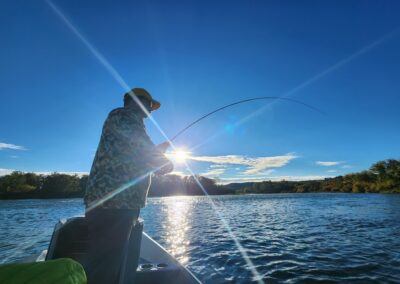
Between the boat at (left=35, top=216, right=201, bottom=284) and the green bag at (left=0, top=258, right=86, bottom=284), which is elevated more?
the green bag at (left=0, top=258, right=86, bottom=284)

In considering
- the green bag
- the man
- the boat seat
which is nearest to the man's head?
the man

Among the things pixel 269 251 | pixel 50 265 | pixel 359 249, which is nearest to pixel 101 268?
pixel 50 265

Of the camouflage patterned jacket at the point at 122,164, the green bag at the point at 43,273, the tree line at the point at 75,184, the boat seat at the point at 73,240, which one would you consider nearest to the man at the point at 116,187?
the camouflage patterned jacket at the point at 122,164

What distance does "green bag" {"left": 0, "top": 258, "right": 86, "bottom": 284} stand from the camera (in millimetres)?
916

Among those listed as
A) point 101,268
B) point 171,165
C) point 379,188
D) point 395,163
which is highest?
point 395,163

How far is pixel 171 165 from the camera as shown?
380cm

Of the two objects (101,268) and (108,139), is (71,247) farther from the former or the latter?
(108,139)

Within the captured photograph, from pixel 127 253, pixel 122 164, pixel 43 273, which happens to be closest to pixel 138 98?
pixel 122 164

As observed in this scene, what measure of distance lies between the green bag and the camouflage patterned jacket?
2283 mm

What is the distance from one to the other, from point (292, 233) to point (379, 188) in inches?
5046

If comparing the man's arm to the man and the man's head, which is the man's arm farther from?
the man's head

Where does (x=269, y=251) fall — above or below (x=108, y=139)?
below

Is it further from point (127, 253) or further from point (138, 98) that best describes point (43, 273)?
point (138, 98)

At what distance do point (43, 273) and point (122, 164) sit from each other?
2395 mm
